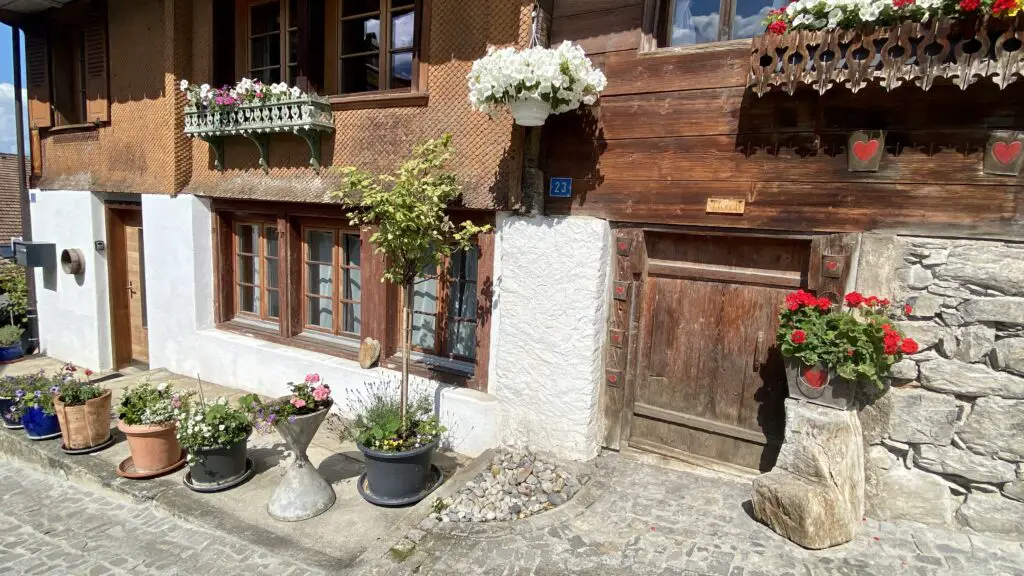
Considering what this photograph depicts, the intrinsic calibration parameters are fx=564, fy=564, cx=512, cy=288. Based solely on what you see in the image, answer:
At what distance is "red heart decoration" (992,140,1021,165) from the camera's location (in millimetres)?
3146

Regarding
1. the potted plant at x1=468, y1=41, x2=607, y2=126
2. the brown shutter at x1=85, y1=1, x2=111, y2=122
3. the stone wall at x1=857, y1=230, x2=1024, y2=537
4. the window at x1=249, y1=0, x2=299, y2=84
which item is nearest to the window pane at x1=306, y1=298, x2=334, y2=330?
the window at x1=249, y1=0, x2=299, y2=84

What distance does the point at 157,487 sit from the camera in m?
4.60

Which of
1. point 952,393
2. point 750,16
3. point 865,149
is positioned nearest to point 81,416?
point 750,16

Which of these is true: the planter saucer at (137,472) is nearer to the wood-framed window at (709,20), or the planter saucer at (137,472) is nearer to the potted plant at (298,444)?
the potted plant at (298,444)

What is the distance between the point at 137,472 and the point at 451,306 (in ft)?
9.88

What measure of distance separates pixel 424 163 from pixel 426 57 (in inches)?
51.6

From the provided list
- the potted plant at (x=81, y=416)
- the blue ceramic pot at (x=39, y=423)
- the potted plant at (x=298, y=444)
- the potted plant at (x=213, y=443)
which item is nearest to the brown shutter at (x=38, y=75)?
the blue ceramic pot at (x=39, y=423)

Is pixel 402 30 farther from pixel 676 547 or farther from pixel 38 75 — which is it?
pixel 38 75

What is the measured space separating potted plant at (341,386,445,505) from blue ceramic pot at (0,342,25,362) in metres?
7.73

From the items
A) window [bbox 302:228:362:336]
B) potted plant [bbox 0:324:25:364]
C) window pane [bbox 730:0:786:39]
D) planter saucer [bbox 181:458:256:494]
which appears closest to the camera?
window pane [bbox 730:0:786:39]

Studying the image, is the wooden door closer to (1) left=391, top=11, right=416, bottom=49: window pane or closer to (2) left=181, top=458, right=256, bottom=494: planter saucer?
(1) left=391, top=11, right=416, bottom=49: window pane

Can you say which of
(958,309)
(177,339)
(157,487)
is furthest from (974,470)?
(177,339)

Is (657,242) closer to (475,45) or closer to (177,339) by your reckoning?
(475,45)

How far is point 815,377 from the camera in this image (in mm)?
3561
